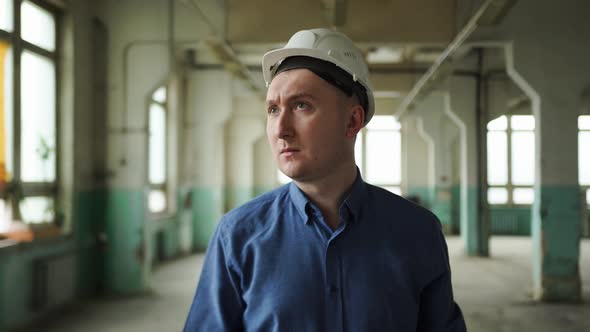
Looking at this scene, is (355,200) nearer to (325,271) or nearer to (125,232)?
(325,271)

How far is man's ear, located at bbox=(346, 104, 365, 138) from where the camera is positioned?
1350 millimetres

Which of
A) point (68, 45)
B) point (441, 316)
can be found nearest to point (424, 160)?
point (68, 45)

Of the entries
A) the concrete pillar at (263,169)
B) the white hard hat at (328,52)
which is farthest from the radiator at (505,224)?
the white hard hat at (328,52)

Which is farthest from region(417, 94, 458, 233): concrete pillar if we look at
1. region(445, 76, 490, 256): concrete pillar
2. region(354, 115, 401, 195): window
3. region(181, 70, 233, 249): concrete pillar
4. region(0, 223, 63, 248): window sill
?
region(0, 223, 63, 248): window sill

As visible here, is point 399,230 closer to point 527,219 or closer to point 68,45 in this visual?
point 68,45

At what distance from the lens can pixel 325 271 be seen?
122 centimetres

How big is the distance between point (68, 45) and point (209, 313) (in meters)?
5.48

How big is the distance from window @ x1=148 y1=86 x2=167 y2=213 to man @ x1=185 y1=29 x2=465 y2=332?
Result: 7.98m

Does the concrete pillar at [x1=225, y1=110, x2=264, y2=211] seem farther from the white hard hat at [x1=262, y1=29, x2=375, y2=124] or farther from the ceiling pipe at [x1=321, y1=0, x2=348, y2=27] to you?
the white hard hat at [x1=262, y1=29, x2=375, y2=124]

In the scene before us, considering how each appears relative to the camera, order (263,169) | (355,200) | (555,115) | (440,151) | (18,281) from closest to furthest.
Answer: (355,200)
(18,281)
(555,115)
(440,151)
(263,169)

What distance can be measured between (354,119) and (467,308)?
5331 millimetres

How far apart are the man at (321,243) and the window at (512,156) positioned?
43.3ft

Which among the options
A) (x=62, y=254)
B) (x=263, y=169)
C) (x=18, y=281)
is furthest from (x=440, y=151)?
(x=18, y=281)

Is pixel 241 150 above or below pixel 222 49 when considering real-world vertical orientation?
below
